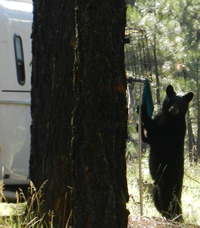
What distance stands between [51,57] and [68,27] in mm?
273

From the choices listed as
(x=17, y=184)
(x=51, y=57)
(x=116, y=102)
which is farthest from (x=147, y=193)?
(x=116, y=102)

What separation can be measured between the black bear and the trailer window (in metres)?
1.58

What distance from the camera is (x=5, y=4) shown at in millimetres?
7715

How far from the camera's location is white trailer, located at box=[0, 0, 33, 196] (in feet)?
24.1

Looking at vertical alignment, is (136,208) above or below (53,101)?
below

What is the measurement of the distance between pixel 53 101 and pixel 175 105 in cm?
386

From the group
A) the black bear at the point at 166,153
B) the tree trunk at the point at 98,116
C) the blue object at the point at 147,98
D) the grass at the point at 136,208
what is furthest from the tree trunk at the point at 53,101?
the black bear at the point at 166,153

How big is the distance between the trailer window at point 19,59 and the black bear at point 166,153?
1.58 metres

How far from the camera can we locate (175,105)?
341 inches

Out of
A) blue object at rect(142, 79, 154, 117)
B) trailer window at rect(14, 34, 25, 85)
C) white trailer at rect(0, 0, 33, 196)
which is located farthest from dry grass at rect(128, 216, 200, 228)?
trailer window at rect(14, 34, 25, 85)

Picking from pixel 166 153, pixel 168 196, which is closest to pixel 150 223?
pixel 168 196

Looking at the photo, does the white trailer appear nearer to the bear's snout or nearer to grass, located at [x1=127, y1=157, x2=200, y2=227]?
grass, located at [x1=127, y1=157, x2=200, y2=227]

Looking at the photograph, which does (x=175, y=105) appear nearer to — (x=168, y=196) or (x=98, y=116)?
(x=168, y=196)

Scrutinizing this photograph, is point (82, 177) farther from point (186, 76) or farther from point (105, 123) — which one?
point (186, 76)
